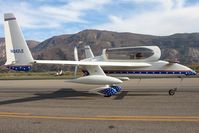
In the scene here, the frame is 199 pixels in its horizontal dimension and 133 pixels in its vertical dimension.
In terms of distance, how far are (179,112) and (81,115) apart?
3.37 metres

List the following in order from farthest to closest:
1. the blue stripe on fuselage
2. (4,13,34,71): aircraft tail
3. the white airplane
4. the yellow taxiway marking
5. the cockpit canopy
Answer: the cockpit canopy → the blue stripe on fuselage → the white airplane → (4,13,34,71): aircraft tail → the yellow taxiway marking

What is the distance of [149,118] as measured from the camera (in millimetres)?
10086

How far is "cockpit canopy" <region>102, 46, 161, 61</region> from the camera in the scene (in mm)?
18547

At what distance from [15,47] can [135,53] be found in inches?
271

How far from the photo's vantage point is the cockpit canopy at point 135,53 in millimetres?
18547

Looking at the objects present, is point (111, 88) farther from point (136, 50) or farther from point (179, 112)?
point (179, 112)

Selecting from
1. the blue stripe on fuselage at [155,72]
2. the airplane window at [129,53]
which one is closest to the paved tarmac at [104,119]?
the blue stripe on fuselage at [155,72]

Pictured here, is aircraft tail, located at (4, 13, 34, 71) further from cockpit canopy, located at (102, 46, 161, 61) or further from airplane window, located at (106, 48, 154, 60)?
airplane window, located at (106, 48, 154, 60)

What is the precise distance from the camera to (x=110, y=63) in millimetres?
17922

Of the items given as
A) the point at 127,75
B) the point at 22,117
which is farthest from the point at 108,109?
the point at 127,75

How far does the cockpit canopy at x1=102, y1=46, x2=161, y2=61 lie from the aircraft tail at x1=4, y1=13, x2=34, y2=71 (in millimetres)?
5204

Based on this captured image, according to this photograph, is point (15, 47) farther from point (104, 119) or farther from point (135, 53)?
point (104, 119)

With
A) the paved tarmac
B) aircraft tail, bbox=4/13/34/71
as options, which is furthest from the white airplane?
the paved tarmac

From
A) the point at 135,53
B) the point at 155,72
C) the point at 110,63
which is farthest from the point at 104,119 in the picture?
the point at 135,53
